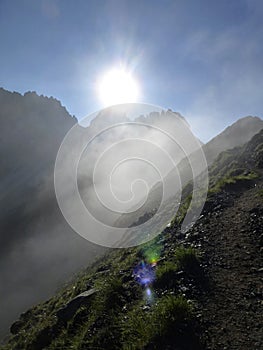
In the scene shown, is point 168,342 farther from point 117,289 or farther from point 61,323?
point 61,323

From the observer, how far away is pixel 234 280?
28.3 ft

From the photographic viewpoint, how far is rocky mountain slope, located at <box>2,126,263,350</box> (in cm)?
658

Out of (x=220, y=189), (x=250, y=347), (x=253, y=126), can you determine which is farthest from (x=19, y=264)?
(x=250, y=347)

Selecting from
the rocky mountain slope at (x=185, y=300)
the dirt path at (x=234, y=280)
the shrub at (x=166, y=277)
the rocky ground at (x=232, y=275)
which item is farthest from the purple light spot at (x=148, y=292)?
the dirt path at (x=234, y=280)

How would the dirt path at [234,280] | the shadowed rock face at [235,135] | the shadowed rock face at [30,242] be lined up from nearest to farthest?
the dirt path at [234,280] → the shadowed rock face at [235,135] → the shadowed rock face at [30,242]

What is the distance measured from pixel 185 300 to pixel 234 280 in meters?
2.21

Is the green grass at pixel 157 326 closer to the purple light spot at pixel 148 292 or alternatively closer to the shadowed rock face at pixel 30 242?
the purple light spot at pixel 148 292

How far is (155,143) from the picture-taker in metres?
185

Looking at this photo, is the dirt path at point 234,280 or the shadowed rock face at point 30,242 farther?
the shadowed rock face at point 30,242

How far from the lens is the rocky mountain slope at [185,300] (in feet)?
Answer: 21.6

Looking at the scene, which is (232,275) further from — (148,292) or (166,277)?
(148,292)

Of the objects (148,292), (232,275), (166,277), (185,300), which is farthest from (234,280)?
(148,292)

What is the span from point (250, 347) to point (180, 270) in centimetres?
418

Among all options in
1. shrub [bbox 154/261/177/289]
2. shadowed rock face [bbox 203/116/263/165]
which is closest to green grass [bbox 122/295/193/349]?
shrub [bbox 154/261/177/289]
